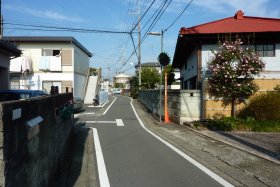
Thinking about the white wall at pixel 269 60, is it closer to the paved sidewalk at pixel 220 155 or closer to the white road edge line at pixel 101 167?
the paved sidewalk at pixel 220 155

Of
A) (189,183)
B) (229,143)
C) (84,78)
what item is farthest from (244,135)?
(84,78)

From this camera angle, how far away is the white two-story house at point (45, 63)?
123 feet

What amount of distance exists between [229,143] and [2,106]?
9843mm

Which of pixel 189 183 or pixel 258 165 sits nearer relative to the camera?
pixel 189 183

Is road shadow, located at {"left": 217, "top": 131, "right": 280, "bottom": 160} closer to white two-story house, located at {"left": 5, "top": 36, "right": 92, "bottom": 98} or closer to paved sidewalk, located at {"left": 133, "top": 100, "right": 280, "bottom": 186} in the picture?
paved sidewalk, located at {"left": 133, "top": 100, "right": 280, "bottom": 186}

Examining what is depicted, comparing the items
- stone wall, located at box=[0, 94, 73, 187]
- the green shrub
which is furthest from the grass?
stone wall, located at box=[0, 94, 73, 187]

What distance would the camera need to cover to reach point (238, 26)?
841 inches

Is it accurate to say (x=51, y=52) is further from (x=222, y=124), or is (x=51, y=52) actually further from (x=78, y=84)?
(x=222, y=124)

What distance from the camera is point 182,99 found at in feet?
62.3

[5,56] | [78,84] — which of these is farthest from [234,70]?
[78,84]

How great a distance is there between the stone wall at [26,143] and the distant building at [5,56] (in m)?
8.33

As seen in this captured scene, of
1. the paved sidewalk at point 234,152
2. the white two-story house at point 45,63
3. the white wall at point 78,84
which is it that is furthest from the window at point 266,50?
the white wall at point 78,84

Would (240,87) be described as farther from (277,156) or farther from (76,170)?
(76,170)

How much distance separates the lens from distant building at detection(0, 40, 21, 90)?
49.7 ft
